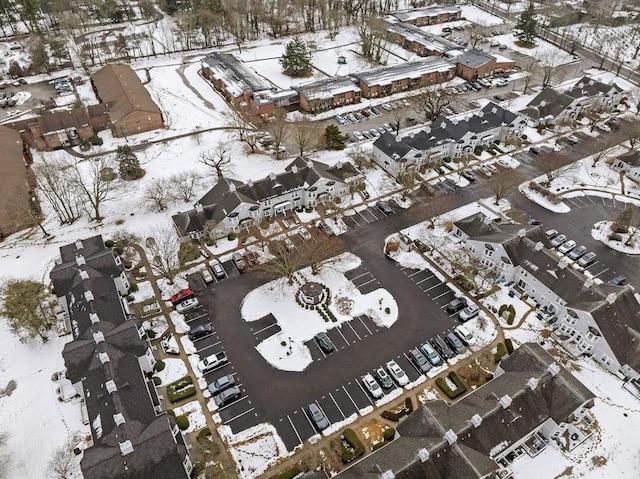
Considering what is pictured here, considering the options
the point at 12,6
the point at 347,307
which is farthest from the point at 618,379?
the point at 12,6

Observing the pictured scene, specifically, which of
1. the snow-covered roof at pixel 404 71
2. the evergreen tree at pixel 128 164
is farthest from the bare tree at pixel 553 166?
the evergreen tree at pixel 128 164

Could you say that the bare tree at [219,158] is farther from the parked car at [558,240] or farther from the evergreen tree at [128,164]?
the parked car at [558,240]

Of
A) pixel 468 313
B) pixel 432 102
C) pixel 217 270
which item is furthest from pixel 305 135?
pixel 468 313

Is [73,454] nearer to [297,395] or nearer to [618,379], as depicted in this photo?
[297,395]

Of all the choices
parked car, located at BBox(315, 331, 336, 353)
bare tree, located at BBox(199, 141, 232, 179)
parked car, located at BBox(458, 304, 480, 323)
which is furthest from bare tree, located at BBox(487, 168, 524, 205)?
bare tree, located at BBox(199, 141, 232, 179)

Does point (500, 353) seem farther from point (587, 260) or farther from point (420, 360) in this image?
point (587, 260)

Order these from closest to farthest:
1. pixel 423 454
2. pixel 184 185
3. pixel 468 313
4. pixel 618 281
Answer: pixel 423 454
pixel 468 313
pixel 618 281
pixel 184 185
